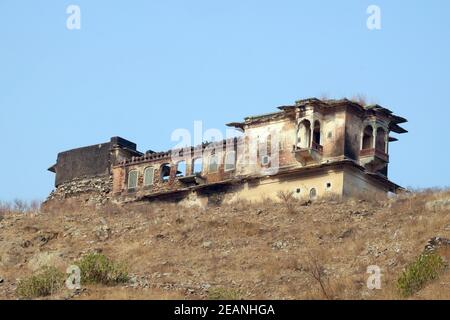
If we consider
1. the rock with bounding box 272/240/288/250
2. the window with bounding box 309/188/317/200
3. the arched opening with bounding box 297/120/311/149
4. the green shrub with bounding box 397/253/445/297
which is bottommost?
the green shrub with bounding box 397/253/445/297

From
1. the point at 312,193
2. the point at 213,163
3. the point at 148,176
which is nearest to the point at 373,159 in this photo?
the point at 312,193

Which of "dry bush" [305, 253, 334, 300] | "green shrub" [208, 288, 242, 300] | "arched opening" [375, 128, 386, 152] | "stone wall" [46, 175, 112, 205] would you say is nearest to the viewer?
"green shrub" [208, 288, 242, 300]

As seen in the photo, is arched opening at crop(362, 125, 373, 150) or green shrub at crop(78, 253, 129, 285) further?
arched opening at crop(362, 125, 373, 150)

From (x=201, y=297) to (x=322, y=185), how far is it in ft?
54.0

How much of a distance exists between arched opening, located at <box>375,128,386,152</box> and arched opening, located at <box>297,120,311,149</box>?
3328 mm

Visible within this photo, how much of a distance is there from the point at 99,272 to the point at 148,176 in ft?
67.2

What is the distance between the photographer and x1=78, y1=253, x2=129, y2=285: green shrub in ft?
137

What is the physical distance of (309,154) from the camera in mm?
55281

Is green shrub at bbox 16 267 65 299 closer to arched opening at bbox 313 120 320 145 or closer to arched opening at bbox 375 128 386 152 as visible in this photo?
arched opening at bbox 313 120 320 145

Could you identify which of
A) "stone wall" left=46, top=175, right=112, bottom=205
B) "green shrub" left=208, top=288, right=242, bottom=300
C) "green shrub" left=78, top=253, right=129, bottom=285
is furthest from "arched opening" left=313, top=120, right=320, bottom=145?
"green shrub" left=208, top=288, right=242, bottom=300

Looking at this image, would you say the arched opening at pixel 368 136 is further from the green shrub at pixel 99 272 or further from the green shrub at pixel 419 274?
the green shrub at pixel 99 272

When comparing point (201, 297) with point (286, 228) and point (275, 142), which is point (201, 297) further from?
point (275, 142)
